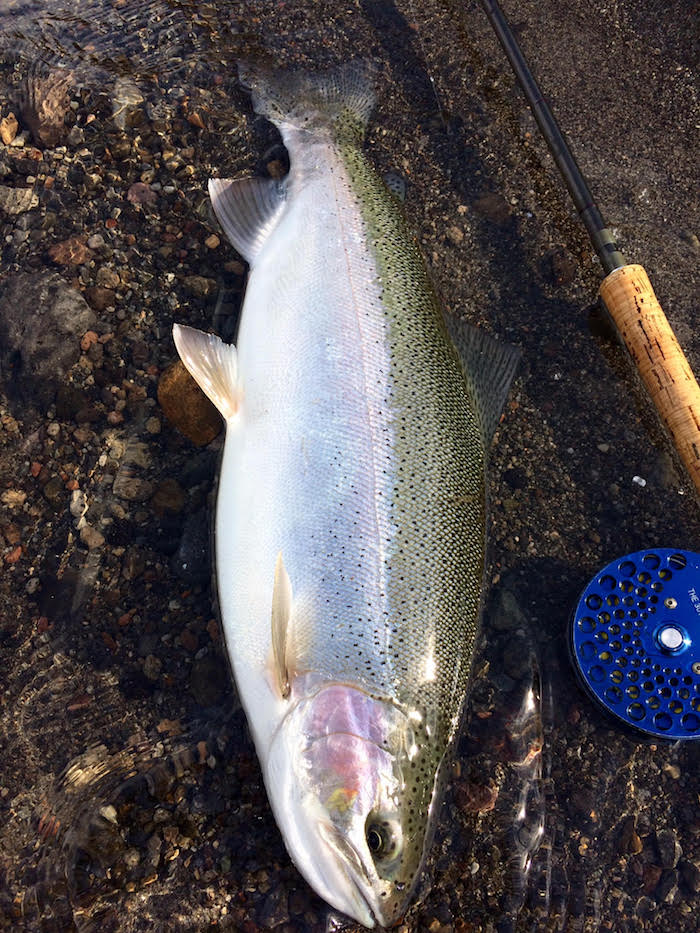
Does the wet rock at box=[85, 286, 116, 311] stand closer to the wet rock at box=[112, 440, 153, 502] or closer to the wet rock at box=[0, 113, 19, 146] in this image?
the wet rock at box=[112, 440, 153, 502]

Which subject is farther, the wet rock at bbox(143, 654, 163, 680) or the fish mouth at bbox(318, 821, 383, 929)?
the wet rock at bbox(143, 654, 163, 680)

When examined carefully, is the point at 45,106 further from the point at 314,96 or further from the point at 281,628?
the point at 281,628

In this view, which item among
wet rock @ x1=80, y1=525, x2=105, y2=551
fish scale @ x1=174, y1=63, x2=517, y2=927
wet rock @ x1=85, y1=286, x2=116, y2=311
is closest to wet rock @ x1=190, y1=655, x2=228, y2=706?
fish scale @ x1=174, y1=63, x2=517, y2=927

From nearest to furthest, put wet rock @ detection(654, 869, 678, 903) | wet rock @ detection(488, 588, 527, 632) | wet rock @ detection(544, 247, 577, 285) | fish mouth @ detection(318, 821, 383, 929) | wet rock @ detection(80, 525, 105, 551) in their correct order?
fish mouth @ detection(318, 821, 383, 929), wet rock @ detection(654, 869, 678, 903), wet rock @ detection(80, 525, 105, 551), wet rock @ detection(488, 588, 527, 632), wet rock @ detection(544, 247, 577, 285)

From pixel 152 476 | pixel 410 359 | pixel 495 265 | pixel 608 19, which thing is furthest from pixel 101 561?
pixel 608 19

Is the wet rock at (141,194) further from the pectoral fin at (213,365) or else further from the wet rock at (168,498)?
the wet rock at (168,498)

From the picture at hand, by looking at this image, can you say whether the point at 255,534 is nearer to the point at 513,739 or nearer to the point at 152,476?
the point at 152,476

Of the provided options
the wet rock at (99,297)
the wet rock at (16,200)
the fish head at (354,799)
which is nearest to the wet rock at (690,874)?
the fish head at (354,799)
